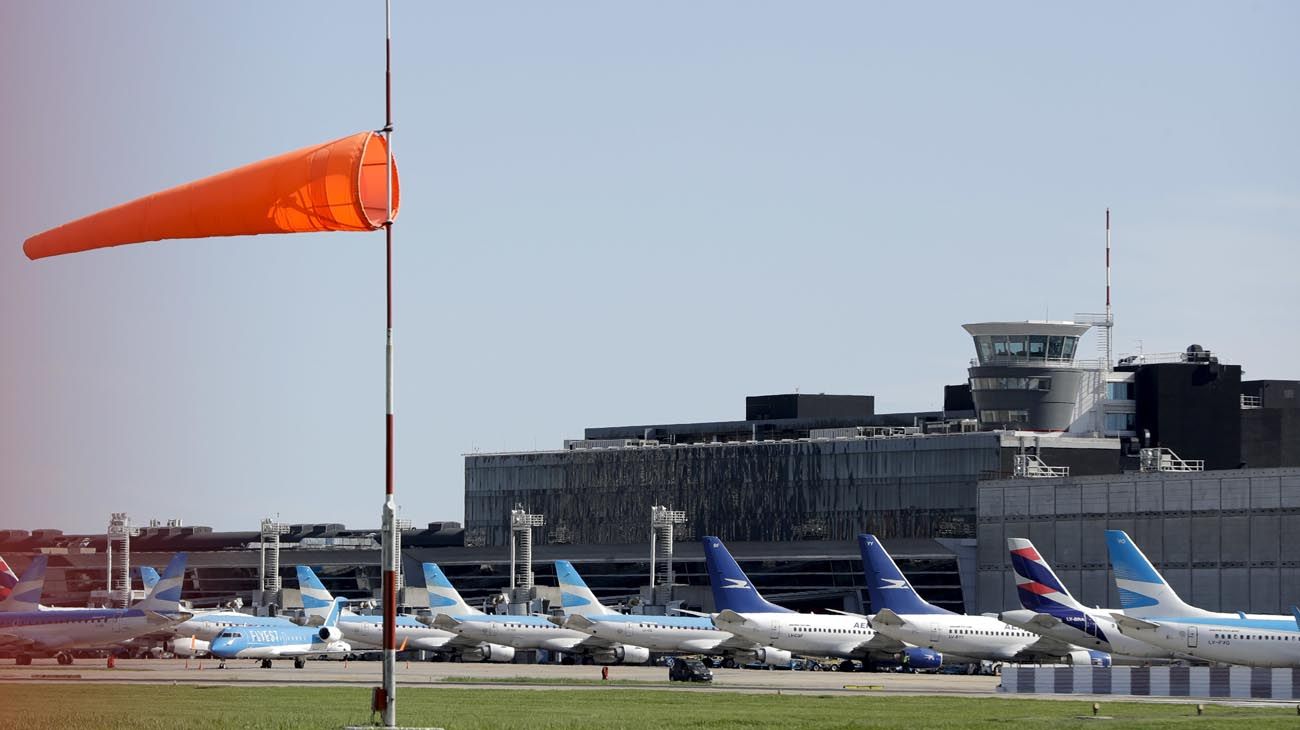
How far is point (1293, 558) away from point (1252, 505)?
556 centimetres

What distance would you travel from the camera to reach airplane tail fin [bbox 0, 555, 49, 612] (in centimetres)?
12638

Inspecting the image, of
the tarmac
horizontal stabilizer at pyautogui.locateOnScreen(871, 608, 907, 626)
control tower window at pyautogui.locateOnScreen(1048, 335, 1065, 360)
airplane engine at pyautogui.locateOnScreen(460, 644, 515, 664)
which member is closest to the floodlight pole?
the tarmac

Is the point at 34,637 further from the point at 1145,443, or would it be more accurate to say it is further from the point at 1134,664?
the point at 1145,443

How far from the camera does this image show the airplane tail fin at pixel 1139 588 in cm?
8912

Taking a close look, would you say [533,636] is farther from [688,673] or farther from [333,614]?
[688,673]

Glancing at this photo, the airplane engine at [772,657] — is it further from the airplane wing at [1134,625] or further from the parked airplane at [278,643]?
the airplane wing at [1134,625]

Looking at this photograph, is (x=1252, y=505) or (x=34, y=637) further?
(x=1252, y=505)

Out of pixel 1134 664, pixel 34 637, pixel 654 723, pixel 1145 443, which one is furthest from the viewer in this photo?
pixel 1145 443

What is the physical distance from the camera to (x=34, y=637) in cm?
12044

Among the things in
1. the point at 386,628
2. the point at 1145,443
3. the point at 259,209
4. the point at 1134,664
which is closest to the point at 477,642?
the point at 1134,664

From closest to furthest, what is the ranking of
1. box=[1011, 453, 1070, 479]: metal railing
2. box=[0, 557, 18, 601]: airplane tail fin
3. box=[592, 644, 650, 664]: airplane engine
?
box=[0, 557, 18, 601]: airplane tail fin → box=[592, 644, 650, 664]: airplane engine → box=[1011, 453, 1070, 479]: metal railing

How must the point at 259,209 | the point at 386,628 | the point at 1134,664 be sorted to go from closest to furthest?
the point at 259,209 → the point at 386,628 → the point at 1134,664

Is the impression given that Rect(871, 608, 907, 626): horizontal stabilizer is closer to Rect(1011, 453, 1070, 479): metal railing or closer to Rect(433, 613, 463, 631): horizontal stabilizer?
Rect(433, 613, 463, 631): horizontal stabilizer

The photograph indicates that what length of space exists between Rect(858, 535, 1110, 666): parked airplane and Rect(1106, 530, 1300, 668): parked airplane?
20285 mm
